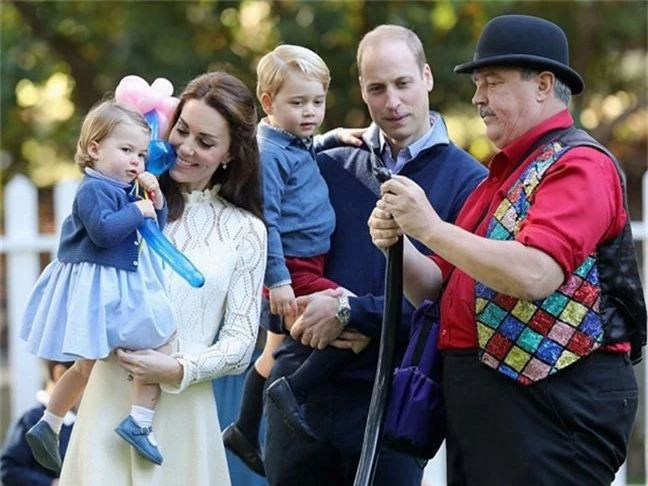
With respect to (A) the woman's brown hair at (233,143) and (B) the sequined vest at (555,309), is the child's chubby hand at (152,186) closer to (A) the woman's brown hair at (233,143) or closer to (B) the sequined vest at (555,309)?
(A) the woman's brown hair at (233,143)

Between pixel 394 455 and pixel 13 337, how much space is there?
3.65 meters

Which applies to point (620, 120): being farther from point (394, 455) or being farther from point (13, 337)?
point (394, 455)

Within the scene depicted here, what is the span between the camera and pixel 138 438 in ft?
11.3

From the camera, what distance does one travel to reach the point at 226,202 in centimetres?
372

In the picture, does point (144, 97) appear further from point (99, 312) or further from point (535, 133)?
point (535, 133)

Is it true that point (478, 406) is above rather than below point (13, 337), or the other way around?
above

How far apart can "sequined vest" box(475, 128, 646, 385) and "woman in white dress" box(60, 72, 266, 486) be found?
68 centimetres

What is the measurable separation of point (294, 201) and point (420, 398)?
2.34 feet

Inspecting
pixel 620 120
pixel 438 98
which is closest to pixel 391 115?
pixel 438 98

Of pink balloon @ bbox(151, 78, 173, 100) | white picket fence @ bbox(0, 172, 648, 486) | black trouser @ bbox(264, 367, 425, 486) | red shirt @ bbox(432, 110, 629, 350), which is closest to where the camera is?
red shirt @ bbox(432, 110, 629, 350)

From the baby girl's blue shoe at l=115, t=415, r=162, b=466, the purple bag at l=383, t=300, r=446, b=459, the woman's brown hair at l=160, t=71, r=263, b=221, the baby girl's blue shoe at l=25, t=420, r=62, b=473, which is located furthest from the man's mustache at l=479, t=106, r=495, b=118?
the baby girl's blue shoe at l=25, t=420, r=62, b=473

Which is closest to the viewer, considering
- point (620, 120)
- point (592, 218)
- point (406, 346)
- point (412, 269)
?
point (592, 218)

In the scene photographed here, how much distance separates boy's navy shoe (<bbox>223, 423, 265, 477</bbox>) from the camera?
431cm

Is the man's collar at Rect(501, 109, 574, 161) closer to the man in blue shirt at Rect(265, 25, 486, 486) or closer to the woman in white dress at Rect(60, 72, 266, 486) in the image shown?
the man in blue shirt at Rect(265, 25, 486, 486)
